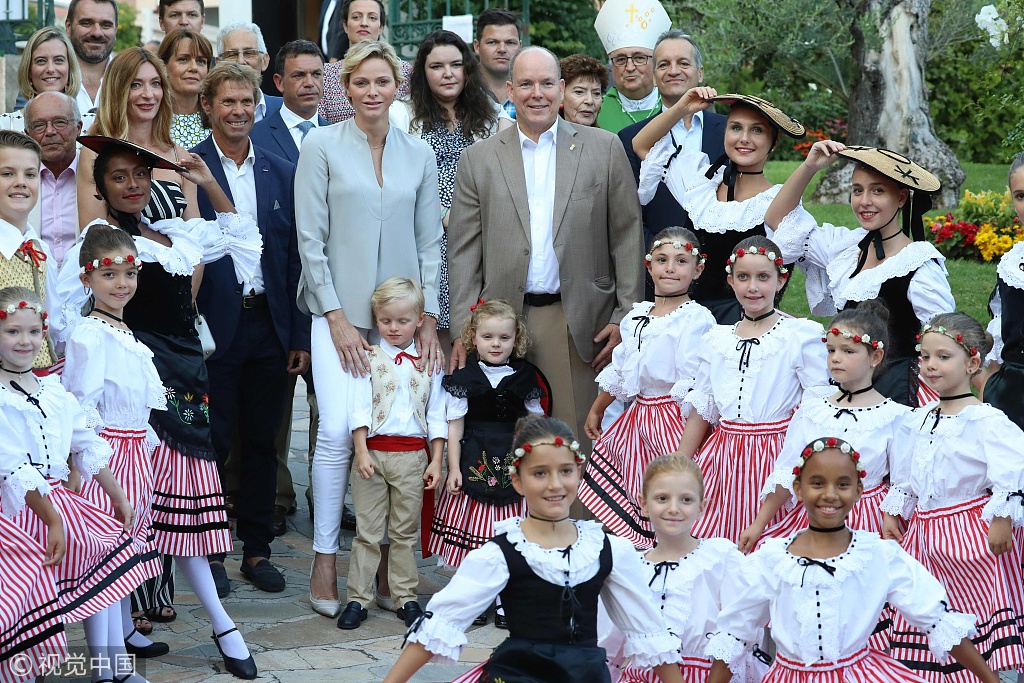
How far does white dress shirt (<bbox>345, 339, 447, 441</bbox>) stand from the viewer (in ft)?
18.2

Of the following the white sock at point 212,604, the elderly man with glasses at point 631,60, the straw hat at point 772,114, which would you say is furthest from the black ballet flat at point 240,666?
the elderly man with glasses at point 631,60

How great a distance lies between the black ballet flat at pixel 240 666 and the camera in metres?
4.88

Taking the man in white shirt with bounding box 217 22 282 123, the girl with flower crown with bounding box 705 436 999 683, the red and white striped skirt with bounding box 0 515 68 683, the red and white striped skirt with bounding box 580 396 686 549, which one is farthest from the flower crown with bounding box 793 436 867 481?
the man in white shirt with bounding box 217 22 282 123

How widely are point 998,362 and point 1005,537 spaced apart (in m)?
1.05

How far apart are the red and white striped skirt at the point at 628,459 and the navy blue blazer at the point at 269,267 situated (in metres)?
1.78

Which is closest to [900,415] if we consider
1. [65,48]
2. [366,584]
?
[366,584]

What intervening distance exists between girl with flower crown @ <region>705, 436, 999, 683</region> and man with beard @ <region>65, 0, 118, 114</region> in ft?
15.6

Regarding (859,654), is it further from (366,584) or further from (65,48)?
(65,48)

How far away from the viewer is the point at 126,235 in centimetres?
491

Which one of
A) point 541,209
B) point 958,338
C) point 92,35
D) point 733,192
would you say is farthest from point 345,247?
point 958,338

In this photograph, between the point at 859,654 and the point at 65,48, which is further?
the point at 65,48

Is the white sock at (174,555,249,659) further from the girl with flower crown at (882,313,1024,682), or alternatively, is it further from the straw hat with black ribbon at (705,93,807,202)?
the straw hat with black ribbon at (705,93,807,202)

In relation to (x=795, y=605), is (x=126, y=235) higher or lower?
higher

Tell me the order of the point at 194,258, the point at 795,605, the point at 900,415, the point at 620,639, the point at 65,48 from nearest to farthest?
the point at 795,605 < the point at 620,639 < the point at 900,415 < the point at 194,258 < the point at 65,48
